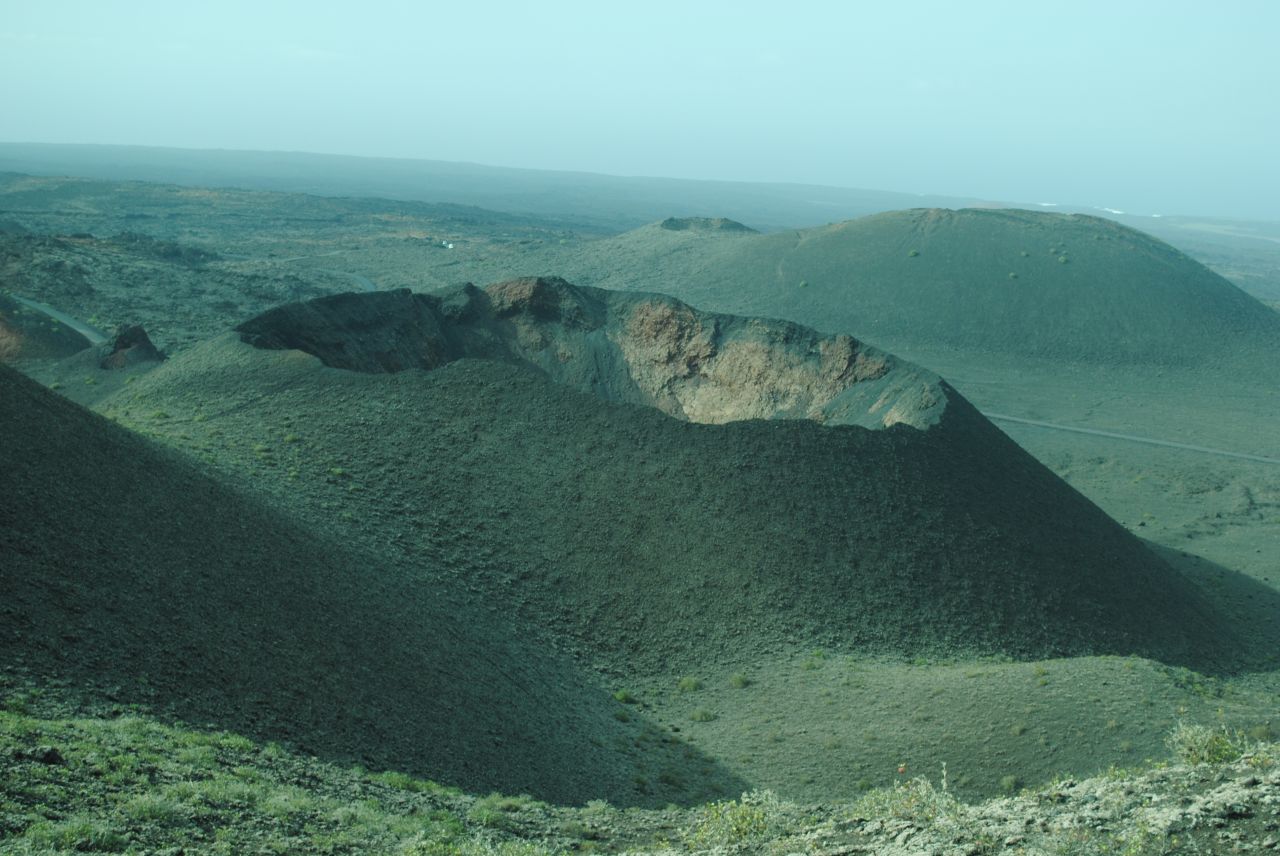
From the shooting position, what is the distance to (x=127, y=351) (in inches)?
1506

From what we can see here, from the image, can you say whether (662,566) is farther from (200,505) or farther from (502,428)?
(200,505)

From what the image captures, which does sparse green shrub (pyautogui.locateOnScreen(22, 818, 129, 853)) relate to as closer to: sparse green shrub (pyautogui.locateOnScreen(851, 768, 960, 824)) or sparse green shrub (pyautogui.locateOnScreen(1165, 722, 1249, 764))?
sparse green shrub (pyautogui.locateOnScreen(851, 768, 960, 824))

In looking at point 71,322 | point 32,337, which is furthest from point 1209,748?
point 71,322

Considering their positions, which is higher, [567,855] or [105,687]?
[105,687]

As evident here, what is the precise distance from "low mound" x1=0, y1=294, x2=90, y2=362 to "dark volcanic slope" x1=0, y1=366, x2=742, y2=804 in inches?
1111

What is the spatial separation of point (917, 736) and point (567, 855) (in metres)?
7.86

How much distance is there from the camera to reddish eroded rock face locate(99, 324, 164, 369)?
37812 millimetres

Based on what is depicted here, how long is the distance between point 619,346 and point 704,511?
1368cm

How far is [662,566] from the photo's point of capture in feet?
74.5

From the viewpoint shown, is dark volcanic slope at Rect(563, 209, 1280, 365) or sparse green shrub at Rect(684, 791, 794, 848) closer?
sparse green shrub at Rect(684, 791, 794, 848)

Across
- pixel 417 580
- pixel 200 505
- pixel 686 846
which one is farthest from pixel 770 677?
pixel 200 505

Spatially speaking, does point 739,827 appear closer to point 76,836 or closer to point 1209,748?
point 1209,748

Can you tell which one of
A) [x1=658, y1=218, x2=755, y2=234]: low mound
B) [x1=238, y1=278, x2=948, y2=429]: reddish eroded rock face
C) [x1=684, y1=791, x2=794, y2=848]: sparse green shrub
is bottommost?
[x1=684, y1=791, x2=794, y2=848]: sparse green shrub

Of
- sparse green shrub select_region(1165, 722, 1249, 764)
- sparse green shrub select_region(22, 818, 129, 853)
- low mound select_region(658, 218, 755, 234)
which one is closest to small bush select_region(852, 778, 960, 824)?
sparse green shrub select_region(1165, 722, 1249, 764)
